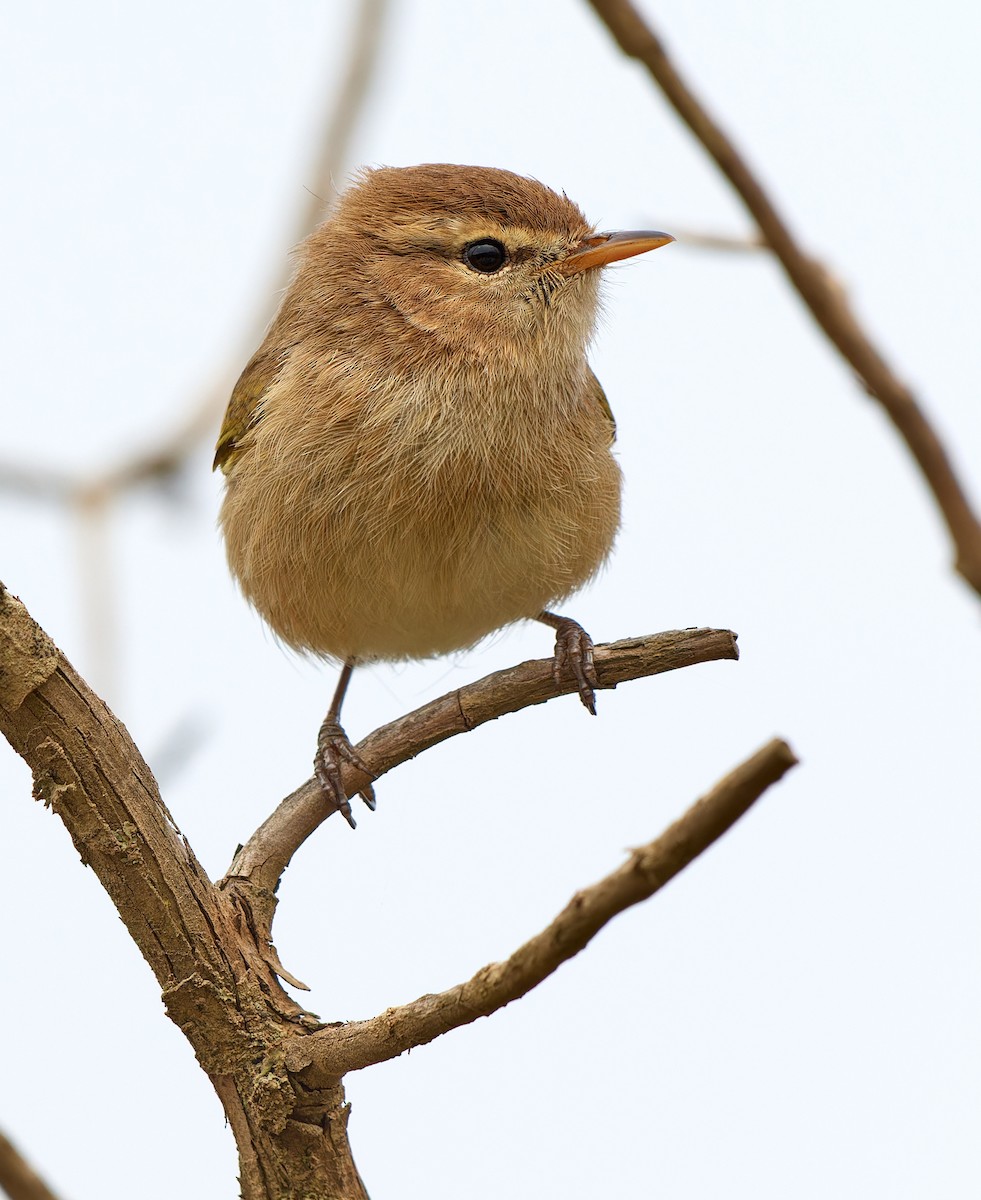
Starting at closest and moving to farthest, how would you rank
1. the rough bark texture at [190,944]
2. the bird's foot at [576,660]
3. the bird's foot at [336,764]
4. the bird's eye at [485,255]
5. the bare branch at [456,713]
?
the rough bark texture at [190,944]
the bare branch at [456,713]
the bird's foot at [336,764]
the bird's foot at [576,660]
the bird's eye at [485,255]

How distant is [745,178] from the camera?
1.44 metres

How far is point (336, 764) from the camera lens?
4.88 m

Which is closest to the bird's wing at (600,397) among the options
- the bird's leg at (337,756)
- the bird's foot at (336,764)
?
the bird's leg at (337,756)

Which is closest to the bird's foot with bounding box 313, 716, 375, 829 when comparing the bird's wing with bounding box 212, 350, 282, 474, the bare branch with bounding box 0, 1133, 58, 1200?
the bird's wing with bounding box 212, 350, 282, 474

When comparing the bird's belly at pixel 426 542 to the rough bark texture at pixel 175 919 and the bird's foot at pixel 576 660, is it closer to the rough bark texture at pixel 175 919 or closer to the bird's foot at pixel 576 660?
the bird's foot at pixel 576 660

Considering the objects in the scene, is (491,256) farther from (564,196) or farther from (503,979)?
(503,979)

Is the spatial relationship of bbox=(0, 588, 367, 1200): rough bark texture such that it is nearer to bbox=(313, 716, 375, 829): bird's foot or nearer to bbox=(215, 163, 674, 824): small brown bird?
bbox=(313, 716, 375, 829): bird's foot

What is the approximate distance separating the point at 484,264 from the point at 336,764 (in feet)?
6.52

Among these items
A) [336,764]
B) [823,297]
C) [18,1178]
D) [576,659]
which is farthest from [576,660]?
[823,297]

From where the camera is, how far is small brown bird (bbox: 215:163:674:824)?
4953 millimetres

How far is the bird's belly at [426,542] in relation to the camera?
4922mm

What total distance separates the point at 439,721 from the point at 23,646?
1.33 m

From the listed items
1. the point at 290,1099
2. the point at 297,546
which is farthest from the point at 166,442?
the point at 290,1099

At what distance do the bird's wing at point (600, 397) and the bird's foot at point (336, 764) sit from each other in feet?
5.35
